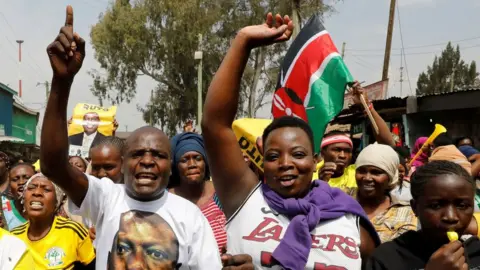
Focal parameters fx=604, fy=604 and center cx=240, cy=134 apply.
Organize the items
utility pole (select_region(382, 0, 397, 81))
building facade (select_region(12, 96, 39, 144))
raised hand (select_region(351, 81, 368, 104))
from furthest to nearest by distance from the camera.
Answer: building facade (select_region(12, 96, 39, 144)) < utility pole (select_region(382, 0, 397, 81)) < raised hand (select_region(351, 81, 368, 104))

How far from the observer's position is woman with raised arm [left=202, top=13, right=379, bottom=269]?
92.4 inches

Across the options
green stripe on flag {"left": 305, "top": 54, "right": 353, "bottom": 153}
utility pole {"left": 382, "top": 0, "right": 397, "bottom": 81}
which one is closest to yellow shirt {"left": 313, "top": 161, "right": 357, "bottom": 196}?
green stripe on flag {"left": 305, "top": 54, "right": 353, "bottom": 153}

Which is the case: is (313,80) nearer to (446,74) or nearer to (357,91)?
(357,91)

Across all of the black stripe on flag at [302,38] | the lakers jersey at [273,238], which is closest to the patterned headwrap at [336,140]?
the black stripe on flag at [302,38]

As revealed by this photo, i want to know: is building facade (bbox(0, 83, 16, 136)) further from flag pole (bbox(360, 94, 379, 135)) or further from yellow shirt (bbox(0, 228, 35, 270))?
yellow shirt (bbox(0, 228, 35, 270))

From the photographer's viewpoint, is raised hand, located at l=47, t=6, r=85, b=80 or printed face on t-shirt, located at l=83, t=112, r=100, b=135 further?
printed face on t-shirt, located at l=83, t=112, r=100, b=135

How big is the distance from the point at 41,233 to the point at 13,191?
5.46ft

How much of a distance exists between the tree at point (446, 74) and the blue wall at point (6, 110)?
1663 inches

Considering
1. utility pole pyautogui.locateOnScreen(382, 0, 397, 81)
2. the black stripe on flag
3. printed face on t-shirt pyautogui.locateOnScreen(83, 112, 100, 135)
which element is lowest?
printed face on t-shirt pyautogui.locateOnScreen(83, 112, 100, 135)

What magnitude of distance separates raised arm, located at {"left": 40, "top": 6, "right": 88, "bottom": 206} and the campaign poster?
3855 mm

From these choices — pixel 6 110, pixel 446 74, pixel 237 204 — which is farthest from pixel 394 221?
pixel 446 74

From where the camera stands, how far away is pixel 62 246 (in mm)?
3689

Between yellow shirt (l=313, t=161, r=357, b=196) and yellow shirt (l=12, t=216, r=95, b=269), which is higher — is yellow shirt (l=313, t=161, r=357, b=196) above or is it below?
above

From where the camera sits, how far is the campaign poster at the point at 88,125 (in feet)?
20.6
